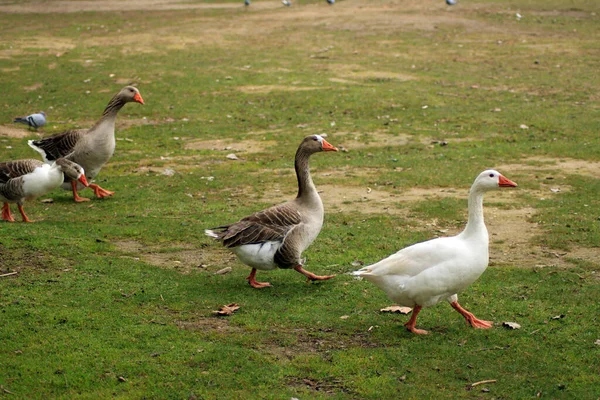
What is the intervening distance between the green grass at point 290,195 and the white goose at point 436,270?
35cm

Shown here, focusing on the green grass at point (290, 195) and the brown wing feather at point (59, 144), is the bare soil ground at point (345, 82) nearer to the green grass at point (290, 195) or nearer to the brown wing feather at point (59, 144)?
the green grass at point (290, 195)

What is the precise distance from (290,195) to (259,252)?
13.5 feet

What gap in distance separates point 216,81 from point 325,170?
27.5 feet

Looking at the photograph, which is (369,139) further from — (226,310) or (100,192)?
(226,310)

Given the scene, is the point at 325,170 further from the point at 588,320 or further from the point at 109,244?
the point at 588,320

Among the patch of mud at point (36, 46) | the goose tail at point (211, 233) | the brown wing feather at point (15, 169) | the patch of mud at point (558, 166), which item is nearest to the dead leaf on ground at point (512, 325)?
the goose tail at point (211, 233)

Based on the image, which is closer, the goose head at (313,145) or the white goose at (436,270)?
the white goose at (436,270)

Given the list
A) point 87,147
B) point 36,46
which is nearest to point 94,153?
point 87,147

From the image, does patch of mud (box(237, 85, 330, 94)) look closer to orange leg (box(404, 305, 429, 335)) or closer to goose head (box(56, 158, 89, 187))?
goose head (box(56, 158, 89, 187))

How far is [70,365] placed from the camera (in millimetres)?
6184

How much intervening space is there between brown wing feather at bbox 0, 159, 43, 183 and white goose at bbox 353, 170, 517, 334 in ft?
18.9

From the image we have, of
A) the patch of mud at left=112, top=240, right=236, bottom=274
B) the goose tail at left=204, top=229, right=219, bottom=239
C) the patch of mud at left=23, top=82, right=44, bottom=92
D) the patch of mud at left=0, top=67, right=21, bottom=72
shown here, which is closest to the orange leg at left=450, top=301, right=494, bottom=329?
the goose tail at left=204, top=229, right=219, bottom=239

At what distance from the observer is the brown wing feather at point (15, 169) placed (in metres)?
10.5

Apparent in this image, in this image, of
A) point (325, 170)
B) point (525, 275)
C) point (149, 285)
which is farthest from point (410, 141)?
point (149, 285)
